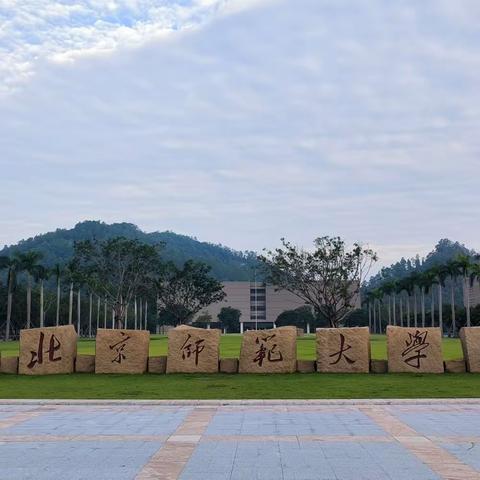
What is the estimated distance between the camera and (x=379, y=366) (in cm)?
1900

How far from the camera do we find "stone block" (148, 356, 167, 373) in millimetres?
19219

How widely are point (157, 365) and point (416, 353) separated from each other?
7251 millimetres

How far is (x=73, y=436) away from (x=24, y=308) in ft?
213

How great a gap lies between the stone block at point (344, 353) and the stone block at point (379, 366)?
0.24m

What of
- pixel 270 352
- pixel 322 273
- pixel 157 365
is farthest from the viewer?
pixel 322 273

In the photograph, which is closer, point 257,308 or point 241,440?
point 241,440

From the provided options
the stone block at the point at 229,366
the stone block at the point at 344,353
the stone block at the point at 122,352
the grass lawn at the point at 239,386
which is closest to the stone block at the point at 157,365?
the stone block at the point at 122,352

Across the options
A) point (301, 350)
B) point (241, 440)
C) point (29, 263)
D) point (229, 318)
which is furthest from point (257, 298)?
point (241, 440)

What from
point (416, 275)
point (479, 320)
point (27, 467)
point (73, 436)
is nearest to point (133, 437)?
point (73, 436)

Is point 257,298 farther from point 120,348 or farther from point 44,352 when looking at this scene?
point 44,352

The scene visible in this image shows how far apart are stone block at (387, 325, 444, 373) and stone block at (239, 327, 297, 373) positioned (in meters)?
2.74

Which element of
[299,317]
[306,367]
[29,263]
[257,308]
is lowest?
[306,367]

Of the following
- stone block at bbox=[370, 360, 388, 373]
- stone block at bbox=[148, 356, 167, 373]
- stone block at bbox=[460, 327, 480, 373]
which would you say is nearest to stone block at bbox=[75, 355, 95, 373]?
stone block at bbox=[148, 356, 167, 373]

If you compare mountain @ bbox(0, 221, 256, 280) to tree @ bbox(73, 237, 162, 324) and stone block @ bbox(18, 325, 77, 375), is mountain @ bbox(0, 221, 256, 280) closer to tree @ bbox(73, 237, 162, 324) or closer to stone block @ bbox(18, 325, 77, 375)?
tree @ bbox(73, 237, 162, 324)
